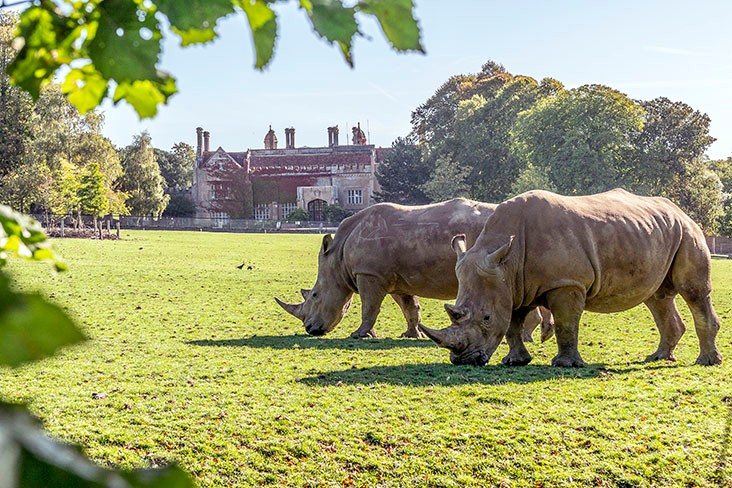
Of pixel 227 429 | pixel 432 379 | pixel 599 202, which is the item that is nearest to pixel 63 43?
pixel 227 429

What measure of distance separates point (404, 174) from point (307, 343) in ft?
177

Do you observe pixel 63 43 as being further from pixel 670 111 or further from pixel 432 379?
pixel 670 111

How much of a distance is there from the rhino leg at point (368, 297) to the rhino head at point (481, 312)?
9.32 ft

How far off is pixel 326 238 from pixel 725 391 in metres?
5.71

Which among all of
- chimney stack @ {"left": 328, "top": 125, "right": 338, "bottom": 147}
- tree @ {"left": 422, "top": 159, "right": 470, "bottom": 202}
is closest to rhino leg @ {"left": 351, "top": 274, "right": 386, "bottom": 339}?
tree @ {"left": 422, "top": 159, "right": 470, "bottom": 202}

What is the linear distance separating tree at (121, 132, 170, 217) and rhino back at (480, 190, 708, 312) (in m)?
53.4

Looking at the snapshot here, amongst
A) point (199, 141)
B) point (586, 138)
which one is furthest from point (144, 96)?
point (199, 141)

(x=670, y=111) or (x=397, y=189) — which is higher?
(x=670, y=111)

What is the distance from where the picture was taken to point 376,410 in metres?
6.21

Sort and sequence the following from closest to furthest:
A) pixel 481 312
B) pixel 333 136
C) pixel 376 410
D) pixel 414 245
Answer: pixel 376 410, pixel 481 312, pixel 414 245, pixel 333 136

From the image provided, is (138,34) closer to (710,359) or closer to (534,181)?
(710,359)

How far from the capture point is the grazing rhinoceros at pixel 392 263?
10.5 metres

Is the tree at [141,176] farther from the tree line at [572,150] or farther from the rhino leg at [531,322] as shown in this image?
the rhino leg at [531,322]

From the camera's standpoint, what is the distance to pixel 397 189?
63938 millimetres
